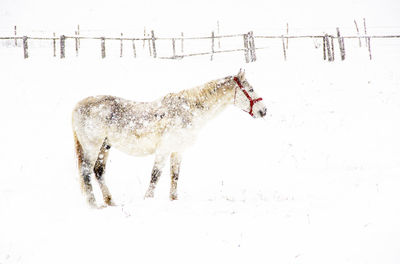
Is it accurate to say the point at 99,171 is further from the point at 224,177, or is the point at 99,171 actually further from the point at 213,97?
the point at 224,177

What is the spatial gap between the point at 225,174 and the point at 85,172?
3498mm

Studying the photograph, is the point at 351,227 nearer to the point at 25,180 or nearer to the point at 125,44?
the point at 25,180

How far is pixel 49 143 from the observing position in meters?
8.55

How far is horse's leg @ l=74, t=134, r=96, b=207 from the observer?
492 cm

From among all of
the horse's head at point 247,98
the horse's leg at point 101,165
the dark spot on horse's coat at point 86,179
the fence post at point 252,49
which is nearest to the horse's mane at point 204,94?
the horse's head at point 247,98

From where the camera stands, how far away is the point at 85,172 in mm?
5059

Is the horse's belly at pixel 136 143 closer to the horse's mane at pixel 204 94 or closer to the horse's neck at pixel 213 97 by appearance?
the horse's mane at pixel 204 94

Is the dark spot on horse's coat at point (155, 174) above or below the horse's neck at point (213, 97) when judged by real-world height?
below

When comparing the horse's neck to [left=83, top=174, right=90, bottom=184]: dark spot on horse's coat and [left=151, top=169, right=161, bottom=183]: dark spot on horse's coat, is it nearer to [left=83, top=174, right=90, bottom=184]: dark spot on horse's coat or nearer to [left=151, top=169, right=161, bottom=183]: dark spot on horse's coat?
[left=151, top=169, right=161, bottom=183]: dark spot on horse's coat

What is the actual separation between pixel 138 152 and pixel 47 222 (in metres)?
1.69

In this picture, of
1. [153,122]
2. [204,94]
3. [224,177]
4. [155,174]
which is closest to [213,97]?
[204,94]

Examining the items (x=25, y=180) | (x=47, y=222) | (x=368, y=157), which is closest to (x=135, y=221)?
(x=47, y=222)

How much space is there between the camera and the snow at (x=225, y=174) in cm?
333

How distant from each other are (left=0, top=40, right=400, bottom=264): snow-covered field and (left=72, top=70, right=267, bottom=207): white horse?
762mm
